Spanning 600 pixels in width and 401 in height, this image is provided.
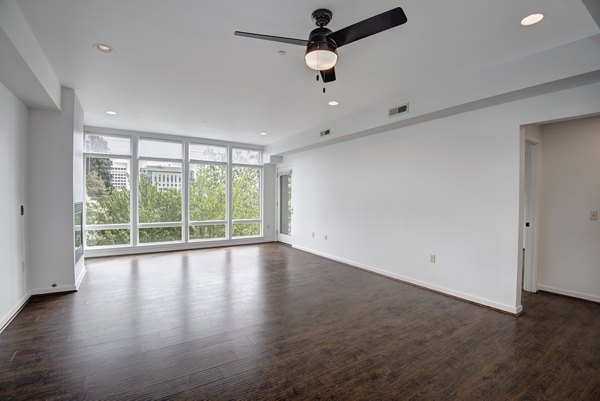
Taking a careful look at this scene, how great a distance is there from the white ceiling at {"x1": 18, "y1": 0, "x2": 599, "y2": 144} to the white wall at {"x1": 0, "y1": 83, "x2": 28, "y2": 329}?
0.73m

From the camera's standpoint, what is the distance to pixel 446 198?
4109mm

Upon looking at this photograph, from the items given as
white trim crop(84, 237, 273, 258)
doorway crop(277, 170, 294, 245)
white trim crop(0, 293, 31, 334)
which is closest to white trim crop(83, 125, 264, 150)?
doorway crop(277, 170, 294, 245)

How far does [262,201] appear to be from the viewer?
8.39 meters

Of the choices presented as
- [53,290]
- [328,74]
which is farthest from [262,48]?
[53,290]

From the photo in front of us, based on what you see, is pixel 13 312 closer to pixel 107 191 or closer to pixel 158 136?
pixel 107 191

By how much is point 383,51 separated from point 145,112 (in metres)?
4.28

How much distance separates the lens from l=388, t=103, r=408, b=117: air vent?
13.6 feet

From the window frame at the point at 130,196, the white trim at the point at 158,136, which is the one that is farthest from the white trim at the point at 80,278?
the white trim at the point at 158,136

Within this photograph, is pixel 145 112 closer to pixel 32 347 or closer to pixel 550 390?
pixel 32 347

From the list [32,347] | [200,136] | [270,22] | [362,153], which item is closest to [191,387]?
[32,347]

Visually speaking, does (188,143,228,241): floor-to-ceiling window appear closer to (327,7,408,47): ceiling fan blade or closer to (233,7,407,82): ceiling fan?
(233,7,407,82): ceiling fan

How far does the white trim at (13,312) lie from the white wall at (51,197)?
239 millimetres

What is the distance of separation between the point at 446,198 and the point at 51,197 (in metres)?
5.74

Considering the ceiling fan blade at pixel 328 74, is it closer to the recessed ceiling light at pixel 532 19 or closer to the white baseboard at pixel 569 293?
the recessed ceiling light at pixel 532 19
